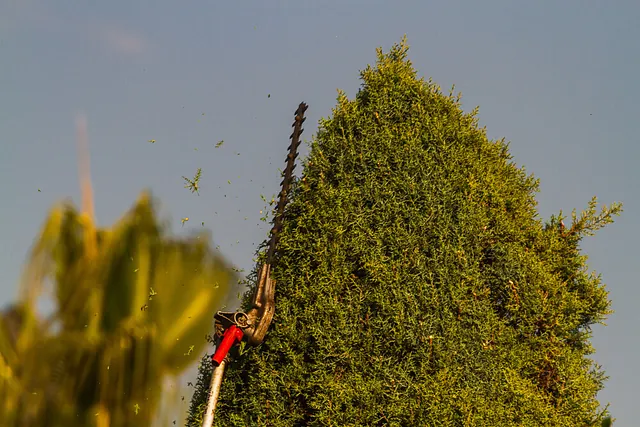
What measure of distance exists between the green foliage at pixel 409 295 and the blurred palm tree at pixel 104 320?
3172 millimetres

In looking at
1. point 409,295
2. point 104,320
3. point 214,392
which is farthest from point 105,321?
point 409,295

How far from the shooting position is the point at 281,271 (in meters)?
7.26

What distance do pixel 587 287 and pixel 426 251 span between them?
268cm

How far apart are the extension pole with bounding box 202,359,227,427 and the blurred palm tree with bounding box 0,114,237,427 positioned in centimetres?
300

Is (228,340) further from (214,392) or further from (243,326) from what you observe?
(214,392)

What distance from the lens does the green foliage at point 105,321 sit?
10.8 m

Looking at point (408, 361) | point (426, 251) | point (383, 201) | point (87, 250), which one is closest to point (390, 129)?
point (383, 201)

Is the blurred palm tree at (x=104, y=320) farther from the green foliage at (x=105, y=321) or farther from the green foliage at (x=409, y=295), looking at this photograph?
the green foliage at (x=409, y=295)

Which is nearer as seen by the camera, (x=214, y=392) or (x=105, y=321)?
(x=214, y=392)

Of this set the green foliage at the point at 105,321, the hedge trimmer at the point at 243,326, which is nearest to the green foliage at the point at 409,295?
the hedge trimmer at the point at 243,326

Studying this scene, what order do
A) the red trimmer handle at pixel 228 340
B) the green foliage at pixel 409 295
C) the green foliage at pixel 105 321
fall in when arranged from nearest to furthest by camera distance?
the green foliage at pixel 409 295 → the red trimmer handle at pixel 228 340 → the green foliage at pixel 105 321

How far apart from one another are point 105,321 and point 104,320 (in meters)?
0.03

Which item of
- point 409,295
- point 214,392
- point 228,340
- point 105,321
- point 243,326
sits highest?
point 105,321

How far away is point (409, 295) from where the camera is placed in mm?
6926
